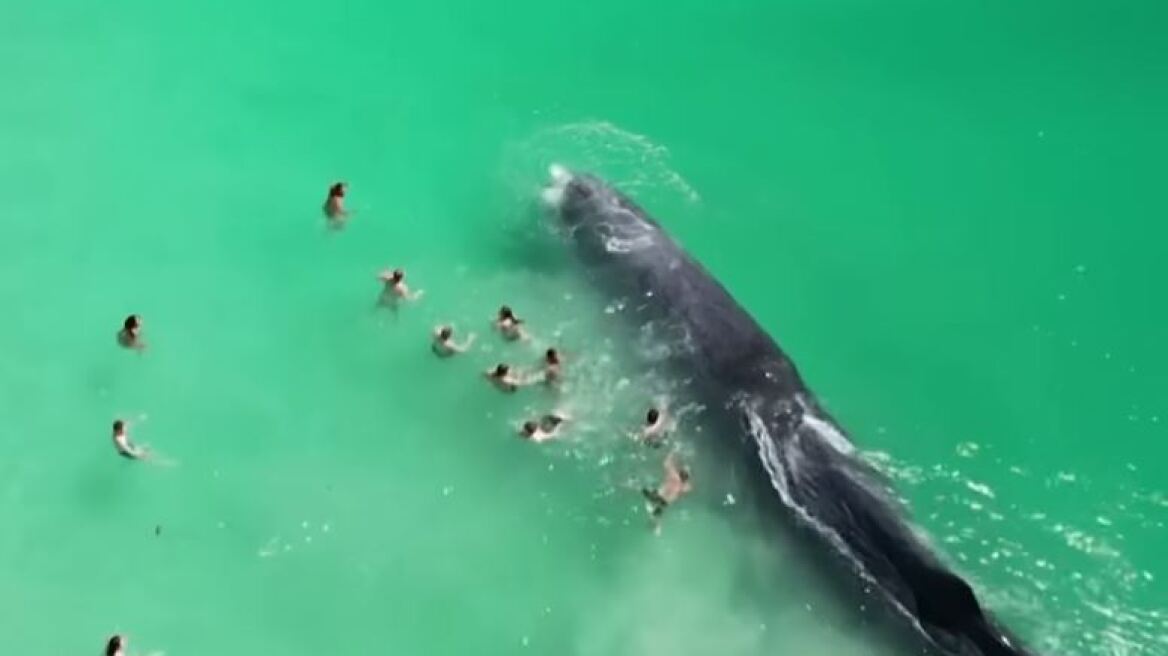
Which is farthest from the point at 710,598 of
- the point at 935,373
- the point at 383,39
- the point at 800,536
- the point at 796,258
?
the point at 383,39

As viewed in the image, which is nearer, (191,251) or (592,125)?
(191,251)

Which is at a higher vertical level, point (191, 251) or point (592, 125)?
point (592, 125)

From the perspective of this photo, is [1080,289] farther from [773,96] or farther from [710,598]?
[710,598]

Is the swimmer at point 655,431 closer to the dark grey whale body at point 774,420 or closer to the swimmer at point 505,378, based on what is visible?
the dark grey whale body at point 774,420

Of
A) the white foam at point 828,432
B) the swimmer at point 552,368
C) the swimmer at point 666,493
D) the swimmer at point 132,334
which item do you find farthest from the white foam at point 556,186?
the swimmer at point 132,334

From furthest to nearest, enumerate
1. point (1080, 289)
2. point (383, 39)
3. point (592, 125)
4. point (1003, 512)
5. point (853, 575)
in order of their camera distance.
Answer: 1. point (383, 39)
2. point (592, 125)
3. point (1080, 289)
4. point (1003, 512)
5. point (853, 575)

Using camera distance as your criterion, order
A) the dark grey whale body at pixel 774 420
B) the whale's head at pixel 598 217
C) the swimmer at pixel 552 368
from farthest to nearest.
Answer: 1. the whale's head at pixel 598 217
2. the swimmer at pixel 552 368
3. the dark grey whale body at pixel 774 420

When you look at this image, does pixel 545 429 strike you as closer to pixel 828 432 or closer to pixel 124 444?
pixel 828 432

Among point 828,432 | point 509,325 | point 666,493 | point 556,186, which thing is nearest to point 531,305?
point 509,325
